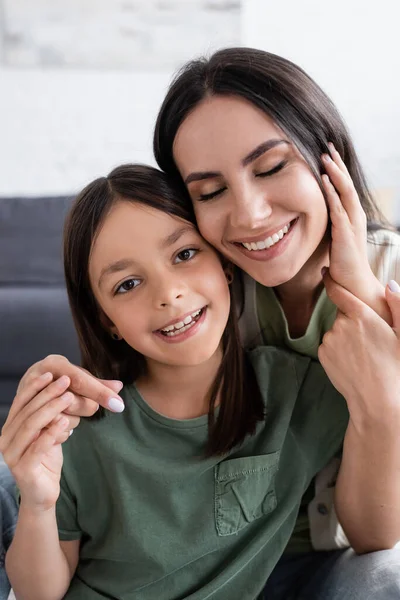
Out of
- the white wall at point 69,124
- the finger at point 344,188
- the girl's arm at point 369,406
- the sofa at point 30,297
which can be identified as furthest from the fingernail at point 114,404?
the white wall at point 69,124

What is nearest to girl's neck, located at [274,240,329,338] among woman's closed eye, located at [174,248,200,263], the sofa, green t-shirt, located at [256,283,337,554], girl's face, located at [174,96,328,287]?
green t-shirt, located at [256,283,337,554]

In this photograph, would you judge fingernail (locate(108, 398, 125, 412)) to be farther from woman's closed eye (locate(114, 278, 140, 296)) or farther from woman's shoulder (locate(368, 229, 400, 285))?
woman's shoulder (locate(368, 229, 400, 285))

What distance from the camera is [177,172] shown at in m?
Answer: 1.08

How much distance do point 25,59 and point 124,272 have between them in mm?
2352

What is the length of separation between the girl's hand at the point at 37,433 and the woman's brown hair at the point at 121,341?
0.56ft

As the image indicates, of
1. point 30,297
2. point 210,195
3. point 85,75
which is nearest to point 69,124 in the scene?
point 85,75

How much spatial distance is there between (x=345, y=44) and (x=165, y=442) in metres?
2.49

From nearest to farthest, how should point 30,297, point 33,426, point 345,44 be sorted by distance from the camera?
1. point 33,426
2. point 30,297
3. point 345,44

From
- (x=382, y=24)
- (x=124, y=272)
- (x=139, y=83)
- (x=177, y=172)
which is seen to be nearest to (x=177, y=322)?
(x=124, y=272)

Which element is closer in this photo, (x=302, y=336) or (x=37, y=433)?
(x=37, y=433)

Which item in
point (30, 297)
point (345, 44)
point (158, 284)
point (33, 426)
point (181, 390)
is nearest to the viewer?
point (33, 426)

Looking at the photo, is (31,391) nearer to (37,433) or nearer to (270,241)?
(37,433)

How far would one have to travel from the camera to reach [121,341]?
1188 millimetres

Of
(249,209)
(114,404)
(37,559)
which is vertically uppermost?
(249,209)
